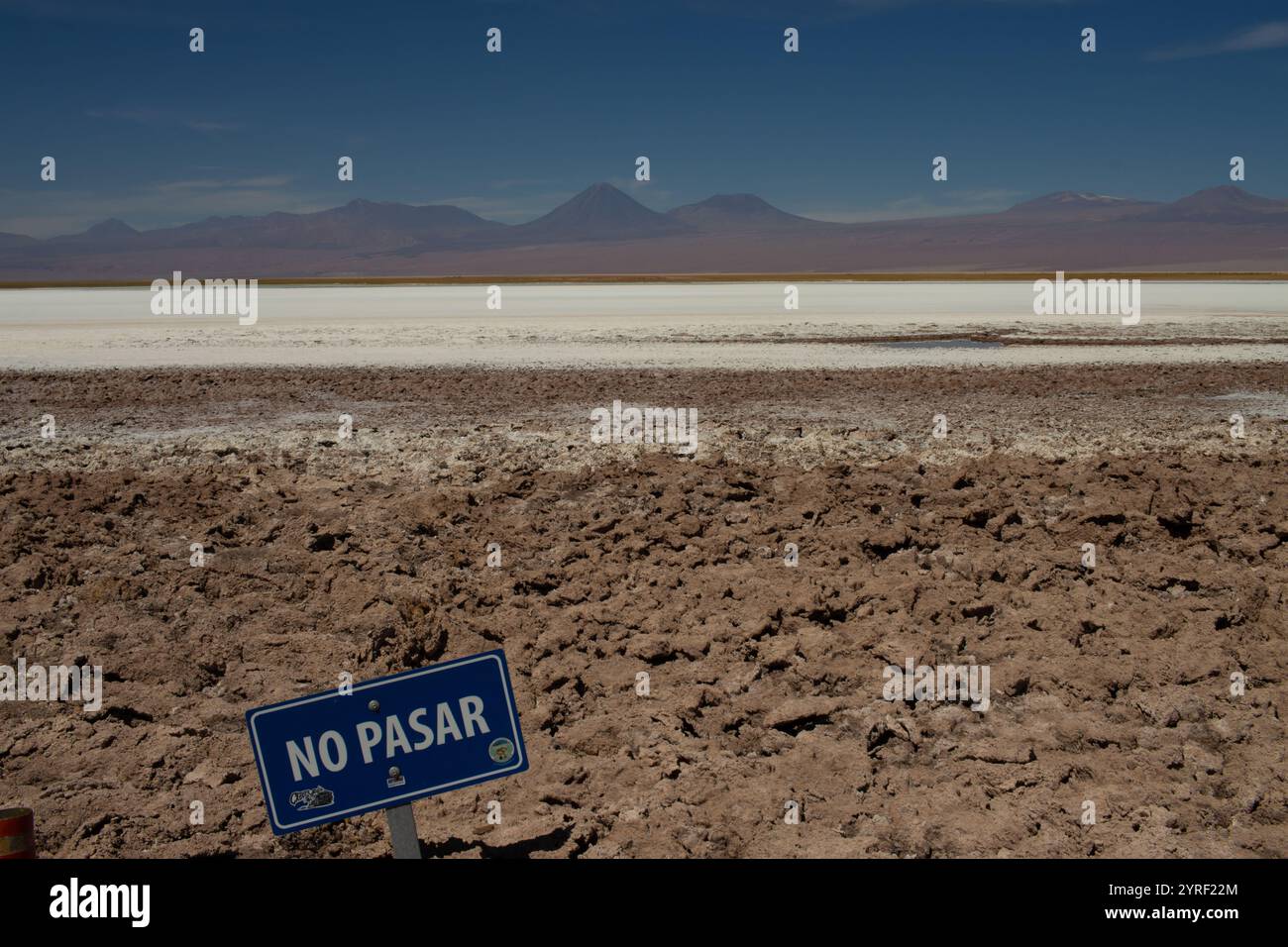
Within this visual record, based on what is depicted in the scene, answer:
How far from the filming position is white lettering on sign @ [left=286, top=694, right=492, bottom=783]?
2.76 meters

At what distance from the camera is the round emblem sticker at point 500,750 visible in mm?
2812

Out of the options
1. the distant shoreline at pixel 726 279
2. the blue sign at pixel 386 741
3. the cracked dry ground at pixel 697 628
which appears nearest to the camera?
the blue sign at pixel 386 741

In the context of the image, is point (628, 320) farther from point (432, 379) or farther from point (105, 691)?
point (105, 691)

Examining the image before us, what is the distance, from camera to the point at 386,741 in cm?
278

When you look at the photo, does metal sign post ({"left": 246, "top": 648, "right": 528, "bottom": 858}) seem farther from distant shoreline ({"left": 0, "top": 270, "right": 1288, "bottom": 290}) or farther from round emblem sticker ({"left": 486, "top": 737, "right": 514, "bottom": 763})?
distant shoreline ({"left": 0, "top": 270, "right": 1288, "bottom": 290})

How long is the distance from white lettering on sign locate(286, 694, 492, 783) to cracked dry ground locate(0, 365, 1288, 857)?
152cm

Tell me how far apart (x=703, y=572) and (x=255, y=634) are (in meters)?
2.86

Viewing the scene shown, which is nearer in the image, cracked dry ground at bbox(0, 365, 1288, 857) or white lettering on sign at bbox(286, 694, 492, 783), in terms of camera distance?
white lettering on sign at bbox(286, 694, 492, 783)

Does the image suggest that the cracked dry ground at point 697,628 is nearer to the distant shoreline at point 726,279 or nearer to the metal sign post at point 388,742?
the metal sign post at point 388,742

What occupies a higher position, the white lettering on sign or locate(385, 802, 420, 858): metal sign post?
the white lettering on sign

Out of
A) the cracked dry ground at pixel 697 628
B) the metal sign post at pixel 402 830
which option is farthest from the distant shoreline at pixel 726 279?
the metal sign post at pixel 402 830

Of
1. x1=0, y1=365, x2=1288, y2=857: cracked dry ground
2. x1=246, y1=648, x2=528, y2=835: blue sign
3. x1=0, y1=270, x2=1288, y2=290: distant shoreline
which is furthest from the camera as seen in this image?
x1=0, y1=270, x2=1288, y2=290: distant shoreline

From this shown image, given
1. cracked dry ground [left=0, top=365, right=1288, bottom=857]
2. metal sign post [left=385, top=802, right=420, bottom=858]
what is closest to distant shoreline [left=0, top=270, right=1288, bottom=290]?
cracked dry ground [left=0, top=365, right=1288, bottom=857]

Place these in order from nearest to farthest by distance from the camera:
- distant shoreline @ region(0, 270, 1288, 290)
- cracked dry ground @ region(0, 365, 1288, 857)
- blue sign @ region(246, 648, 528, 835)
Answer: blue sign @ region(246, 648, 528, 835), cracked dry ground @ region(0, 365, 1288, 857), distant shoreline @ region(0, 270, 1288, 290)
